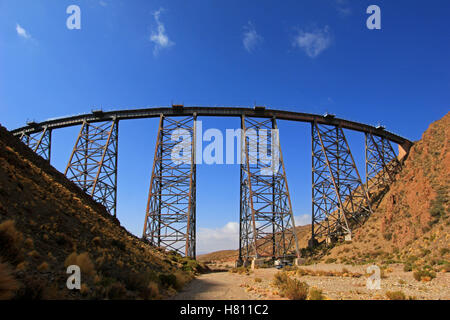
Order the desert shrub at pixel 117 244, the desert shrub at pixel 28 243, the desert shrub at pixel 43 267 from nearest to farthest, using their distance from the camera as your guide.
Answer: the desert shrub at pixel 43 267 → the desert shrub at pixel 28 243 → the desert shrub at pixel 117 244

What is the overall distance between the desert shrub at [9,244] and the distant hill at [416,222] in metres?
16.0

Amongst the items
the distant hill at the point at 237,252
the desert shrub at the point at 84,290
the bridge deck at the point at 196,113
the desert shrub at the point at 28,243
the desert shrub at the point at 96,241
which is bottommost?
the distant hill at the point at 237,252

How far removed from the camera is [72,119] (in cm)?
2750

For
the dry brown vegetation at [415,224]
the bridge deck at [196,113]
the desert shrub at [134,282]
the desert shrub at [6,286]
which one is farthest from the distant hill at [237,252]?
the desert shrub at [6,286]

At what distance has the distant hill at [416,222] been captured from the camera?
48.9 ft

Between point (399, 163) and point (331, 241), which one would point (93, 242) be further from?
point (399, 163)

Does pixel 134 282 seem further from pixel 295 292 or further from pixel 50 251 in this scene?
pixel 295 292

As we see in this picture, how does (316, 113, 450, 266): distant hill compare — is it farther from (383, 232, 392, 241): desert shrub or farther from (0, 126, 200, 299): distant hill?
(0, 126, 200, 299): distant hill

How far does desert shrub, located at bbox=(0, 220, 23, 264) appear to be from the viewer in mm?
4644

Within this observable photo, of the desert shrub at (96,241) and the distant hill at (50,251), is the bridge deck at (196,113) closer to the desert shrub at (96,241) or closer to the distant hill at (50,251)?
the distant hill at (50,251)

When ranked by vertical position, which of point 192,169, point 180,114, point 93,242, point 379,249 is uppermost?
point 180,114

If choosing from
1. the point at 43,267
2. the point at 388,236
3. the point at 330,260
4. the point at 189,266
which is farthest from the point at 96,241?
the point at 388,236

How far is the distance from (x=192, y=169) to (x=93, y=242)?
1469 centimetres
